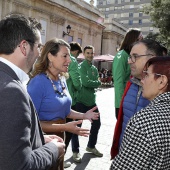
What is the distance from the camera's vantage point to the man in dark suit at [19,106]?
3.99ft

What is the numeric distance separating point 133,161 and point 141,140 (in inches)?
5.5

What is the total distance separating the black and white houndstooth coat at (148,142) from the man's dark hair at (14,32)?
855mm

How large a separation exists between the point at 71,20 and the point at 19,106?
883 inches

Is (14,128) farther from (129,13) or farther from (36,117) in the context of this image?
(129,13)

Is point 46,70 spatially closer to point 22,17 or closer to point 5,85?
point 22,17

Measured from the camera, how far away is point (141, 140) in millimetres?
1276

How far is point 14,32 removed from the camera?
1.47 meters

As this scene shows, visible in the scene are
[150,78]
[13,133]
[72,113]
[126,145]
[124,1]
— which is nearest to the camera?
[13,133]

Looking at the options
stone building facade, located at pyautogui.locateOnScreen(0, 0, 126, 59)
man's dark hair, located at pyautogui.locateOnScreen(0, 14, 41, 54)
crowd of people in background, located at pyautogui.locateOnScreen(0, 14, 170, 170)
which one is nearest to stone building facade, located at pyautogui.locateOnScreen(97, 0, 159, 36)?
stone building facade, located at pyautogui.locateOnScreen(0, 0, 126, 59)

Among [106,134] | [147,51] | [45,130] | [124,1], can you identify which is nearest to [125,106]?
[147,51]

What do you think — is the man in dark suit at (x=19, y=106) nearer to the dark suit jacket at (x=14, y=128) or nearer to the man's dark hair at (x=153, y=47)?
the dark suit jacket at (x=14, y=128)

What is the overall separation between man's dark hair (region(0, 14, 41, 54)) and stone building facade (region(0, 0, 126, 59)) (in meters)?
Result: 13.4

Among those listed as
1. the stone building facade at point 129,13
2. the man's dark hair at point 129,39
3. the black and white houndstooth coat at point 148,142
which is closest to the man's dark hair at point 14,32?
the black and white houndstooth coat at point 148,142

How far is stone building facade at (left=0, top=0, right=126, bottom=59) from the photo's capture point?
58.2ft
